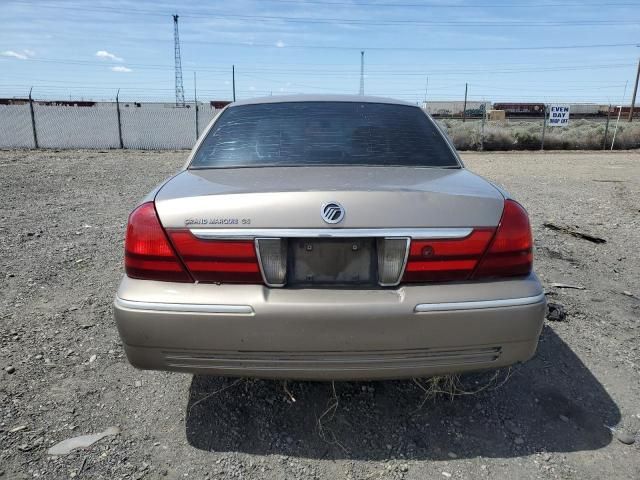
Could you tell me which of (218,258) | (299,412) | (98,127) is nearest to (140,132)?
(98,127)

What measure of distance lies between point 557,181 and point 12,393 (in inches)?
473

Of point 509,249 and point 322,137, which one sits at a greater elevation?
point 322,137

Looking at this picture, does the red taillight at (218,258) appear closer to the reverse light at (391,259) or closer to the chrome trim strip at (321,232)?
the chrome trim strip at (321,232)

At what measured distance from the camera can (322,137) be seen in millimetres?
3049

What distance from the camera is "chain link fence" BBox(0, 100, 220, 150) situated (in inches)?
783

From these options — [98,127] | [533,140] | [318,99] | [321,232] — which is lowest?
[533,140]

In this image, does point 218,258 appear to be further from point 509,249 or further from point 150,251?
point 509,249

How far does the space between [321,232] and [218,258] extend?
441 millimetres

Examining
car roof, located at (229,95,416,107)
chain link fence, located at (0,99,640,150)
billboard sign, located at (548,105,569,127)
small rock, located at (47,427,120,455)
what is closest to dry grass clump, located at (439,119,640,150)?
chain link fence, located at (0,99,640,150)

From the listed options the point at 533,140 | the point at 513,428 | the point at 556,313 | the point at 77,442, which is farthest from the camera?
the point at 533,140

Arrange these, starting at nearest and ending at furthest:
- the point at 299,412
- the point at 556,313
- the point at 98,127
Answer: the point at 299,412, the point at 556,313, the point at 98,127

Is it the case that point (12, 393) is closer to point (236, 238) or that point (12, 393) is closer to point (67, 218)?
point (236, 238)

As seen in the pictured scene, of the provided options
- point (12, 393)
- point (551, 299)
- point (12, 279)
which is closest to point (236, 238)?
point (12, 393)

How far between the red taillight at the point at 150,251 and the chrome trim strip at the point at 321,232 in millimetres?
159
